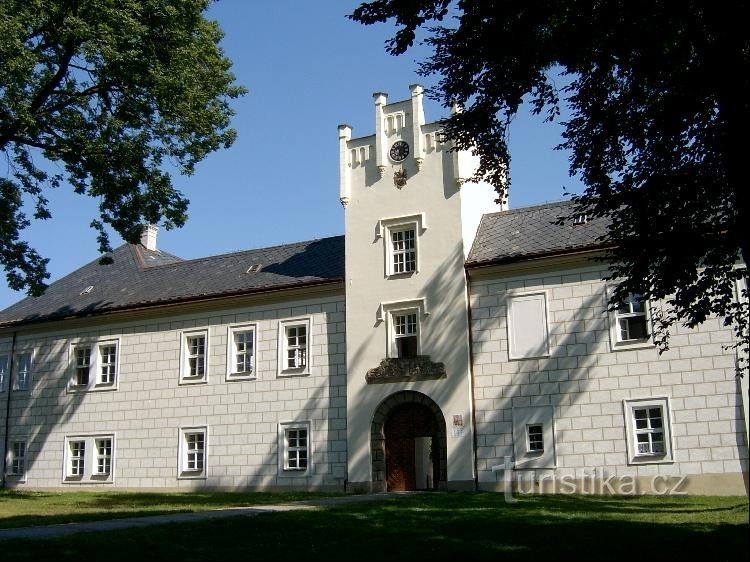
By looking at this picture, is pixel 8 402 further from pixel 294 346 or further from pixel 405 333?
pixel 405 333

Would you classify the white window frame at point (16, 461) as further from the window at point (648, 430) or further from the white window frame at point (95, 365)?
the window at point (648, 430)

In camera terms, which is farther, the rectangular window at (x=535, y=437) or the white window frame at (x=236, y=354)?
the white window frame at (x=236, y=354)

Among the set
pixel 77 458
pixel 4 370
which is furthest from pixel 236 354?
pixel 4 370

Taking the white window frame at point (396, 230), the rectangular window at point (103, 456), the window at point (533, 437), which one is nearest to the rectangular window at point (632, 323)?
the window at point (533, 437)

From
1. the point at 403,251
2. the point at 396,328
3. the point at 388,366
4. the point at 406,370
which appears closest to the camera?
the point at 406,370

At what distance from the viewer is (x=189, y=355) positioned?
31.7 meters

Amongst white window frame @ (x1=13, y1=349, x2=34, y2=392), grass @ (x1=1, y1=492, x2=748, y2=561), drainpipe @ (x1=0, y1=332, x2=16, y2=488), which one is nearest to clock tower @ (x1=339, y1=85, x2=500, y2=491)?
grass @ (x1=1, y1=492, x2=748, y2=561)

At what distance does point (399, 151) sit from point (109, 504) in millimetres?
14149

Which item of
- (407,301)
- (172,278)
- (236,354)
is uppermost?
(172,278)

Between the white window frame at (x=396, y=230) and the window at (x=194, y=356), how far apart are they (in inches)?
293

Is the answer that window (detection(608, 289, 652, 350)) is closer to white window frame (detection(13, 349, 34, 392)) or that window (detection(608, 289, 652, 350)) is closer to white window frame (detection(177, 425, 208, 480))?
white window frame (detection(177, 425, 208, 480))

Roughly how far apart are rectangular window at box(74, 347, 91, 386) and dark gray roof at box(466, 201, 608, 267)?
15587 millimetres

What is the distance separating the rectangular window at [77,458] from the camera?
32500 millimetres

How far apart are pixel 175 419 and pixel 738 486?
18.4m
